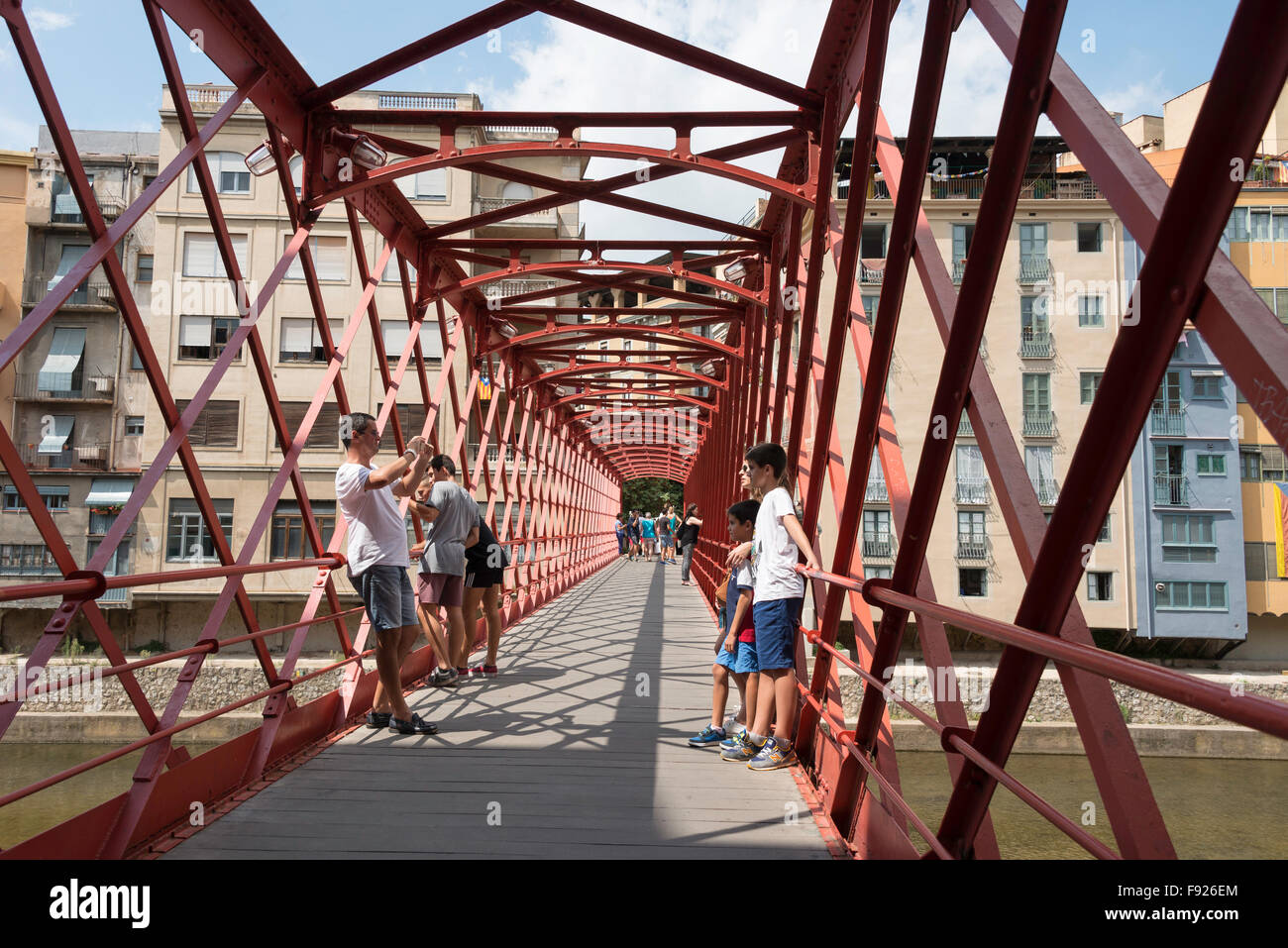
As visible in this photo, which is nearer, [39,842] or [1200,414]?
[39,842]

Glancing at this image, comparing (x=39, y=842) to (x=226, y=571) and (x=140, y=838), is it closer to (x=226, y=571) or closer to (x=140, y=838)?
(x=140, y=838)

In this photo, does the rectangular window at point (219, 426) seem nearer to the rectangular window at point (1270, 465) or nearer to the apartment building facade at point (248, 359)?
the apartment building facade at point (248, 359)

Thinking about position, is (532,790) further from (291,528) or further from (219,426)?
(219,426)

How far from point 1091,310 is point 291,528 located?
2708cm

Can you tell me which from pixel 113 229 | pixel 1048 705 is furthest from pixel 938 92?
pixel 1048 705

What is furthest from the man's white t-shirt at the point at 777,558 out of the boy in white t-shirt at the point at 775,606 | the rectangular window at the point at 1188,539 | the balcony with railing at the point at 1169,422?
the balcony with railing at the point at 1169,422

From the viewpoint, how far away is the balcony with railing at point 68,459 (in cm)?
3078

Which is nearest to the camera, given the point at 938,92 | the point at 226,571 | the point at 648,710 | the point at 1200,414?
the point at 938,92

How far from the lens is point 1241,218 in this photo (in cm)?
1747

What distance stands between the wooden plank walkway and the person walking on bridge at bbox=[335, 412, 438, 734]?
0.60 metres

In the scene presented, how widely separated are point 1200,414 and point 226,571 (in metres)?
30.5

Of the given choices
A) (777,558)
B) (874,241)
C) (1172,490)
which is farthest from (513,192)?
(777,558)

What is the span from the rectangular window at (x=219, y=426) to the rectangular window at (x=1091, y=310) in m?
27.1

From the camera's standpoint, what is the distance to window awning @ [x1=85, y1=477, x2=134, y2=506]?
30.2 meters
